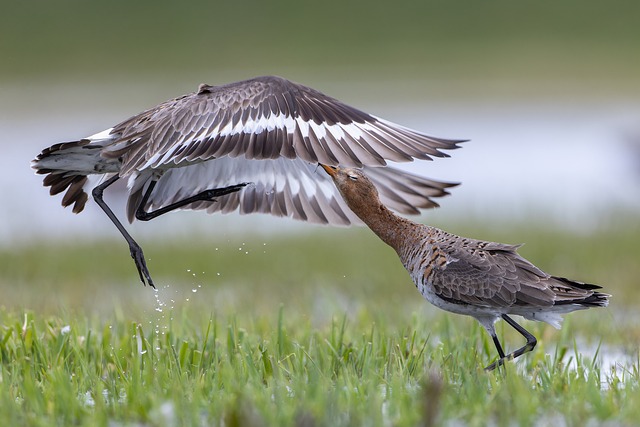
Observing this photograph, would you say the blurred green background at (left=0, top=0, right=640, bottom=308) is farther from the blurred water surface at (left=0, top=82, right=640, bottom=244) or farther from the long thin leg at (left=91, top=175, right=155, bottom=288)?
the long thin leg at (left=91, top=175, right=155, bottom=288)

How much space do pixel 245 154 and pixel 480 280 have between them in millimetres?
1254

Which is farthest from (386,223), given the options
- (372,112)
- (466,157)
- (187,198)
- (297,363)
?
(372,112)

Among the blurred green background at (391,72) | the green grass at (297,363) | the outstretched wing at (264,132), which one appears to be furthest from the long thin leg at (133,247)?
the blurred green background at (391,72)

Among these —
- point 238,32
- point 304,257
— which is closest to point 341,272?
point 304,257

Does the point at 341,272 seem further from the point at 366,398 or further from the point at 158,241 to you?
the point at 366,398

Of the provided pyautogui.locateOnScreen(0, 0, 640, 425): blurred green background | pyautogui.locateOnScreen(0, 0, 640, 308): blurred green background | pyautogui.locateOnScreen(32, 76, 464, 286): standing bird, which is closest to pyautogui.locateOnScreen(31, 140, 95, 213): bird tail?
pyautogui.locateOnScreen(32, 76, 464, 286): standing bird

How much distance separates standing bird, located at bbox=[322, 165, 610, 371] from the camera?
5465 millimetres

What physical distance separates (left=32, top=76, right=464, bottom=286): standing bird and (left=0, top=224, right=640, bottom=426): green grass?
678 mm

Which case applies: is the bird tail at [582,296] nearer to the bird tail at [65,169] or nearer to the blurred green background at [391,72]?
the bird tail at [65,169]

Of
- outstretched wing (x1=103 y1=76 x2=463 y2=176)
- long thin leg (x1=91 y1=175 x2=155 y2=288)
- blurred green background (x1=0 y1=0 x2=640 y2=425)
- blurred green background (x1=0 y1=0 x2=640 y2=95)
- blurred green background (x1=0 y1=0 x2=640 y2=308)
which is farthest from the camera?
blurred green background (x1=0 y1=0 x2=640 y2=95)

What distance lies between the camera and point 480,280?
5.50m

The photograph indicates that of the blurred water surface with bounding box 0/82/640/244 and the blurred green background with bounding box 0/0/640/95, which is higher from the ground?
the blurred green background with bounding box 0/0/640/95

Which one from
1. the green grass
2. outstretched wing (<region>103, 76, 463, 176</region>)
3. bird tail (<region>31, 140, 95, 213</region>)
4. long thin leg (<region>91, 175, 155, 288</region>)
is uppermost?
outstretched wing (<region>103, 76, 463, 176</region>)

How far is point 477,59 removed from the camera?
109 feet
